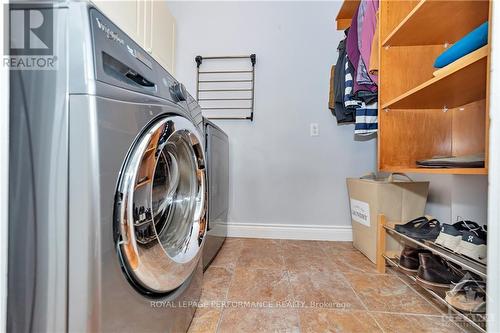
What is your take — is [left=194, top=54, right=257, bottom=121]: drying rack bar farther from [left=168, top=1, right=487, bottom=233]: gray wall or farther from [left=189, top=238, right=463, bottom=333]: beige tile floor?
[left=189, top=238, right=463, bottom=333]: beige tile floor

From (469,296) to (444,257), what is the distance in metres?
0.13

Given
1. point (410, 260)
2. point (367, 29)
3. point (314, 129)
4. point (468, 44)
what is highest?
point (367, 29)

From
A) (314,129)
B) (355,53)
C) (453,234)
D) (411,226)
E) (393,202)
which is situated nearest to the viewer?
(453,234)

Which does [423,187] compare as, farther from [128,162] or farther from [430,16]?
[128,162]

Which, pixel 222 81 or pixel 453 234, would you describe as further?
pixel 222 81

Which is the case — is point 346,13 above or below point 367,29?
above

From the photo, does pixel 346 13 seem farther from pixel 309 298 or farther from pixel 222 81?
pixel 309 298

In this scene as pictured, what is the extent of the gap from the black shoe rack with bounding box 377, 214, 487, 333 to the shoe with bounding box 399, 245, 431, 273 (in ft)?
0.08

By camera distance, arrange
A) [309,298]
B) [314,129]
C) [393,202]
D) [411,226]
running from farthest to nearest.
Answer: [314,129]
[393,202]
[411,226]
[309,298]

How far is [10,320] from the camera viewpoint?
43cm

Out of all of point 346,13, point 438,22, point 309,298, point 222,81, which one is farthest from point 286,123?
point 309,298

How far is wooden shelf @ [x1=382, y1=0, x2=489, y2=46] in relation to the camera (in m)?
0.90

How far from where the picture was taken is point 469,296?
2.50 ft

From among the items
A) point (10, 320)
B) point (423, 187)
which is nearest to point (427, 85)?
point (423, 187)
